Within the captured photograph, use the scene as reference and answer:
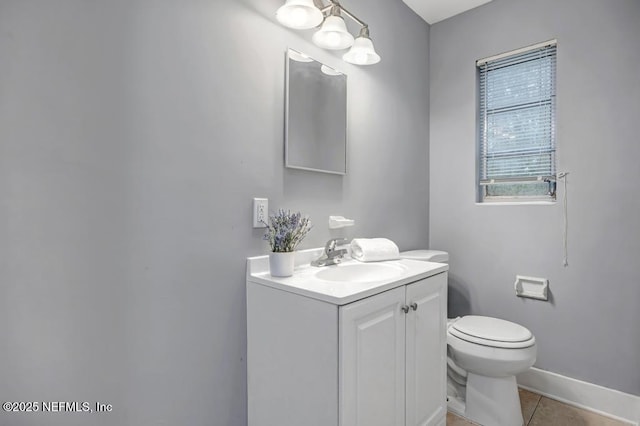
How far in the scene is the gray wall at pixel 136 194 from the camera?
0.83m

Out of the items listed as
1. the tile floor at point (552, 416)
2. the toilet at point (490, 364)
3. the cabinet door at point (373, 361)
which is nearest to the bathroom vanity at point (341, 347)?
the cabinet door at point (373, 361)

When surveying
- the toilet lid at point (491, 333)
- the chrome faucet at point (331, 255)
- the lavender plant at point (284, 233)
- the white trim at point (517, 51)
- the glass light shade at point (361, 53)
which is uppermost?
the white trim at point (517, 51)

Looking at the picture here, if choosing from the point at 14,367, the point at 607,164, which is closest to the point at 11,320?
the point at 14,367

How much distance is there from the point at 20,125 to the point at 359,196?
140cm

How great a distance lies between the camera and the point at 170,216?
1.07m

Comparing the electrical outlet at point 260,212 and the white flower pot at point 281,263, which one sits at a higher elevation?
the electrical outlet at point 260,212

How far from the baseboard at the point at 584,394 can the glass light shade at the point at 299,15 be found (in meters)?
2.27

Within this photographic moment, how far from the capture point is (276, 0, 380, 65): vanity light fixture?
1252mm

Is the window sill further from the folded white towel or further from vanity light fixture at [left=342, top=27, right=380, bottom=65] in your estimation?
vanity light fixture at [left=342, top=27, right=380, bottom=65]

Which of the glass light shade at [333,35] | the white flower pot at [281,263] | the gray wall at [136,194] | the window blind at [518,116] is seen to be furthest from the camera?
the window blind at [518,116]

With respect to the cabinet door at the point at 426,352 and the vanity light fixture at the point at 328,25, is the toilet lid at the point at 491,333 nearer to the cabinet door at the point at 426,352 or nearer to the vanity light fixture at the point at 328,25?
the cabinet door at the point at 426,352

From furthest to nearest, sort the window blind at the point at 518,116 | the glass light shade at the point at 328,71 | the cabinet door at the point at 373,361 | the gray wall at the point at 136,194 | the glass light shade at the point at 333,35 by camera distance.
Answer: the window blind at the point at 518,116, the glass light shade at the point at 328,71, the glass light shade at the point at 333,35, the cabinet door at the point at 373,361, the gray wall at the point at 136,194

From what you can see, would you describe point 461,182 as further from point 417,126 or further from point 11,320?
point 11,320

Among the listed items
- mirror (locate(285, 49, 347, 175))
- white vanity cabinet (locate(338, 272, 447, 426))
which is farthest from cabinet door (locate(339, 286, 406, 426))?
mirror (locate(285, 49, 347, 175))
